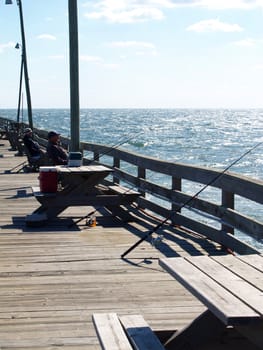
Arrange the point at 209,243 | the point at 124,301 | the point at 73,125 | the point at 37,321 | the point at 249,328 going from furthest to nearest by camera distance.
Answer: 1. the point at 73,125
2. the point at 209,243
3. the point at 124,301
4. the point at 37,321
5. the point at 249,328

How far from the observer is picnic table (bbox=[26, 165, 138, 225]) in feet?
30.5

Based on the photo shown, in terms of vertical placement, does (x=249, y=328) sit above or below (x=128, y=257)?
above

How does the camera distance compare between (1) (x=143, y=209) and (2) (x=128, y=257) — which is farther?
(1) (x=143, y=209)

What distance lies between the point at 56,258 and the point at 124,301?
1798 millimetres

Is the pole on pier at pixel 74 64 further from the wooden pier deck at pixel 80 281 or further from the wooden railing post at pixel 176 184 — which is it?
the wooden railing post at pixel 176 184

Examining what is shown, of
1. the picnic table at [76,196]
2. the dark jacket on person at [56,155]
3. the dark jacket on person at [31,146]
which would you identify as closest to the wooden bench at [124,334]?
the picnic table at [76,196]

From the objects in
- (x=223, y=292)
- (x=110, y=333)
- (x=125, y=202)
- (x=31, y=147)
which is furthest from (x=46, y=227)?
(x=31, y=147)

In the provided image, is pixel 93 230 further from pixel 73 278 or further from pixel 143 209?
pixel 73 278

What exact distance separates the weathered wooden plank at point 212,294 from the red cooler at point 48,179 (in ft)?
18.3

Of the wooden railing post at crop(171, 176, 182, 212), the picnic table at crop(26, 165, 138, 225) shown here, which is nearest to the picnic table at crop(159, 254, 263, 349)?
the wooden railing post at crop(171, 176, 182, 212)

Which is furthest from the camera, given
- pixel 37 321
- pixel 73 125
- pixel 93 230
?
pixel 73 125

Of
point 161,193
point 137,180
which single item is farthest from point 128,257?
point 137,180

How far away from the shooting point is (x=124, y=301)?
5605 millimetres

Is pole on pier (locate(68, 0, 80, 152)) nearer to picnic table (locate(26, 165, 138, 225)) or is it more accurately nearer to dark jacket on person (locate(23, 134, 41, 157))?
picnic table (locate(26, 165, 138, 225))
